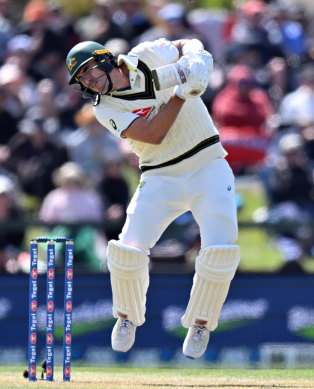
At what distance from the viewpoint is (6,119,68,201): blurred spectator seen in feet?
37.2

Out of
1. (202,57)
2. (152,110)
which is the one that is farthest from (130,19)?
(202,57)

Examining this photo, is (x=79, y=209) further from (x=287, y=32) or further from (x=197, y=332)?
(x=287, y=32)

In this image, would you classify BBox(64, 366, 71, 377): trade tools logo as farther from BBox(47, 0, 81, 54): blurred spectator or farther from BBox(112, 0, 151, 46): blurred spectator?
BBox(112, 0, 151, 46): blurred spectator

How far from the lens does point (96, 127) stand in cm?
1171

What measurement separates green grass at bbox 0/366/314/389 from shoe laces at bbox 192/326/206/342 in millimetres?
313

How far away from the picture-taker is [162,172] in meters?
6.98

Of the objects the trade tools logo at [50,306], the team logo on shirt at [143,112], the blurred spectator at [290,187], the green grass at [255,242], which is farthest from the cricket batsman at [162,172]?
the blurred spectator at [290,187]

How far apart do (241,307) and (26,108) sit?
4446 millimetres

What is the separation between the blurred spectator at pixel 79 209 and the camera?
10305 millimetres

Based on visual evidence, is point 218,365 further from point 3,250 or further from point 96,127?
point 96,127

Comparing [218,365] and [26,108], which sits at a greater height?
[26,108]

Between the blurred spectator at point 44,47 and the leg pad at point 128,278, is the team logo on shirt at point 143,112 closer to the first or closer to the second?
the leg pad at point 128,278

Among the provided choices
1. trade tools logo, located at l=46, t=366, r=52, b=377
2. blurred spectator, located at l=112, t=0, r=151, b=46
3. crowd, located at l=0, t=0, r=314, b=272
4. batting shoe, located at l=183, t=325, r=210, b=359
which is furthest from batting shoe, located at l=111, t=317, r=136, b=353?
blurred spectator, located at l=112, t=0, r=151, b=46

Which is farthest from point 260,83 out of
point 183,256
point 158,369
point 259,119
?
point 158,369
